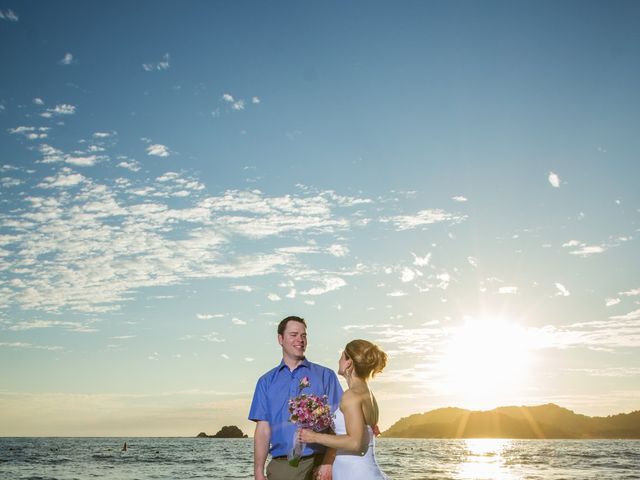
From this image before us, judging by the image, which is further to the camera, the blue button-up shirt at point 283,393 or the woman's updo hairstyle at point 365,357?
the blue button-up shirt at point 283,393

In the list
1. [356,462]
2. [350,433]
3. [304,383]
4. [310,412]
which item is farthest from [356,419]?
[304,383]

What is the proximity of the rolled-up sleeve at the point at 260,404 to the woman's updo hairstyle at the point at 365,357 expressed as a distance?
116 cm

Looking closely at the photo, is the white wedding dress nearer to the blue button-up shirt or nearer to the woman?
the woman

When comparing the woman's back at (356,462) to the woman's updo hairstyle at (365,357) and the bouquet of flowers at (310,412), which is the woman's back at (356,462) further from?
the woman's updo hairstyle at (365,357)

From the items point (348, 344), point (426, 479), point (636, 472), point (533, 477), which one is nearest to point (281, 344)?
point (348, 344)

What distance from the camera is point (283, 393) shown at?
6258 mm


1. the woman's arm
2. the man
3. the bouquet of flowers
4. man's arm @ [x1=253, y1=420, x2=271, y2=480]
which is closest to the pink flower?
the man

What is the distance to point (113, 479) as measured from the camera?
136 ft

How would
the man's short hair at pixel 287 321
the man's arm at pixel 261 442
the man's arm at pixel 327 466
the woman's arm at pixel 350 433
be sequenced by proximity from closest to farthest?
the woman's arm at pixel 350 433, the man's arm at pixel 327 466, the man's arm at pixel 261 442, the man's short hair at pixel 287 321

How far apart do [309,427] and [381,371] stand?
2.61ft

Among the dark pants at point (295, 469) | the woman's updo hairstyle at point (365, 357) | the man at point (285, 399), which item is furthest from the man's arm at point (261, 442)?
the woman's updo hairstyle at point (365, 357)

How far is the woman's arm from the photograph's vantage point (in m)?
5.48

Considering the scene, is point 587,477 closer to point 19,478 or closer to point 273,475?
point 19,478

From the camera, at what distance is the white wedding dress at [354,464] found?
5.72m
